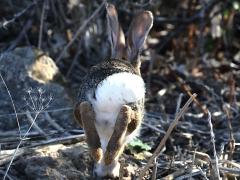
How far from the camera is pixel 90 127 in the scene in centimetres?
316

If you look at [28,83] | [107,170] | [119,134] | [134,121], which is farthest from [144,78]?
[119,134]

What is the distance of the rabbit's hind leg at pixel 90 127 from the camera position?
3117 millimetres

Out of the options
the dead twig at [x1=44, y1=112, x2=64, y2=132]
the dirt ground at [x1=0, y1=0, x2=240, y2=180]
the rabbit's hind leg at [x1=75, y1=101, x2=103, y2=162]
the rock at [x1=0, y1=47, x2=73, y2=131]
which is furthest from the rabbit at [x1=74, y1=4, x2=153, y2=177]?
the rock at [x1=0, y1=47, x2=73, y2=131]

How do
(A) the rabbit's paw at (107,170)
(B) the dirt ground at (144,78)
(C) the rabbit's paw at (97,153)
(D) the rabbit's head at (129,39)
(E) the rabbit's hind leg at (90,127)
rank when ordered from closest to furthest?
(E) the rabbit's hind leg at (90,127) < (C) the rabbit's paw at (97,153) < (A) the rabbit's paw at (107,170) < (B) the dirt ground at (144,78) < (D) the rabbit's head at (129,39)

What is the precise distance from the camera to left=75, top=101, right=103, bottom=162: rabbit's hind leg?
3117mm

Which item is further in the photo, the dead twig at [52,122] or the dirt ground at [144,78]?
the dead twig at [52,122]

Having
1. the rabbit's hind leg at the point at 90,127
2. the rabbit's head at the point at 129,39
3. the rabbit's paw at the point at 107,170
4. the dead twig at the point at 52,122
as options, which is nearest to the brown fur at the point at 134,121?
the rabbit's hind leg at the point at 90,127

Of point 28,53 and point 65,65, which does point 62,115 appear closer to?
point 28,53

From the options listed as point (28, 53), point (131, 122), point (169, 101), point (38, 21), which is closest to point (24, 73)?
point (28, 53)

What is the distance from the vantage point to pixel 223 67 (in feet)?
20.5

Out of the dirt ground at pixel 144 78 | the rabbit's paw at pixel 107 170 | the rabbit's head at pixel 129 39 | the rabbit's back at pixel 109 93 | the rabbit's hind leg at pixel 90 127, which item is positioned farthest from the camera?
the rabbit's head at pixel 129 39

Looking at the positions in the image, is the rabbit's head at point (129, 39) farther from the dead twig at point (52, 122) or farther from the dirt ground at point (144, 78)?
the dead twig at point (52, 122)

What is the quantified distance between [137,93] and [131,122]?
0.25 m

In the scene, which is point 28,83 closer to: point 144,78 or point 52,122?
point 52,122
